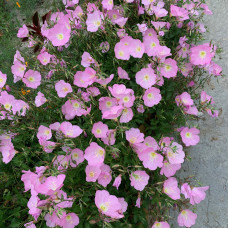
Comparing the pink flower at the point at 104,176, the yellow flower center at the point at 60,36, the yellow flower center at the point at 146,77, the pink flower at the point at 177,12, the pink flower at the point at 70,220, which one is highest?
the yellow flower center at the point at 60,36

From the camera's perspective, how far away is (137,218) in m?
1.82

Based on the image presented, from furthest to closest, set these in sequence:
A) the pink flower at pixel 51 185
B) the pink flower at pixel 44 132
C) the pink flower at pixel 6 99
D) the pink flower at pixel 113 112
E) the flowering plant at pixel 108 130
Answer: the pink flower at pixel 6 99
the pink flower at pixel 44 132
the flowering plant at pixel 108 130
the pink flower at pixel 113 112
the pink flower at pixel 51 185

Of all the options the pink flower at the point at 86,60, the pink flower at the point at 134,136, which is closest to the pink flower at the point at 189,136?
the pink flower at the point at 134,136

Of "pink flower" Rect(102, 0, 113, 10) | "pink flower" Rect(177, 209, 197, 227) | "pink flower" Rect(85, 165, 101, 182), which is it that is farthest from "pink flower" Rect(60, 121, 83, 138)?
"pink flower" Rect(102, 0, 113, 10)

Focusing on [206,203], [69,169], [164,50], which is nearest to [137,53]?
[164,50]

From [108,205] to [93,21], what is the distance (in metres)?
1.44

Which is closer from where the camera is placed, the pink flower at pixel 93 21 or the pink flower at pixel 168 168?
the pink flower at pixel 168 168

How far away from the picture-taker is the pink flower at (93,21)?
197 cm

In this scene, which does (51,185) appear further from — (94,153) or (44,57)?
(44,57)

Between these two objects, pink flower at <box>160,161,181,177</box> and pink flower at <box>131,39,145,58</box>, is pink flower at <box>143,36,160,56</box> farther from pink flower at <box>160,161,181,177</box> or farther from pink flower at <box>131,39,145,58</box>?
pink flower at <box>160,161,181,177</box>

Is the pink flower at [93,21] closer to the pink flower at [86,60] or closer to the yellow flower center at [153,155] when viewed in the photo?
the pink flower at [86,60]

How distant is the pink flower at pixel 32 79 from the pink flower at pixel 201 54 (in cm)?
131

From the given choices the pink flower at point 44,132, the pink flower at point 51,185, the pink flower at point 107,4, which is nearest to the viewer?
the pink flower at point 51,185

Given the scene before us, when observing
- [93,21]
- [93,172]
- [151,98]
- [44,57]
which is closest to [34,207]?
[93,172]
